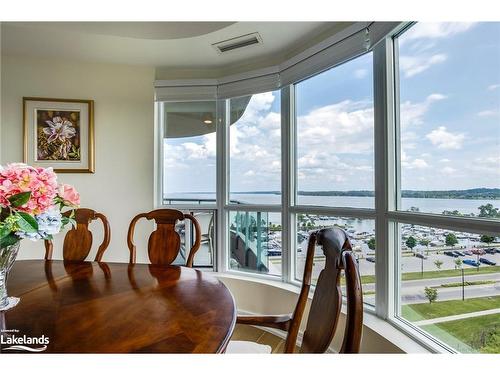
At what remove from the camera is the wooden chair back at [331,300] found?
2.04 feet

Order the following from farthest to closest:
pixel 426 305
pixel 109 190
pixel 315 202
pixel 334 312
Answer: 1. pixel 109 190
2. pixel 315 202
3. pixel 426 305
4. pixel 334 312

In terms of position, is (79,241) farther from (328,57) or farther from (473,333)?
(473,333)

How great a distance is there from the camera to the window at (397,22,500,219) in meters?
1.39

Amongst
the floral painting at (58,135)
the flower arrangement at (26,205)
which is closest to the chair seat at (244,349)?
the flower arrangement at (26,205)

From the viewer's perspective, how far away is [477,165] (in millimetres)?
1441

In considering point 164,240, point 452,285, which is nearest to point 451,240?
point 452,285

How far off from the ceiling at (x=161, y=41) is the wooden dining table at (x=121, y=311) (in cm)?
182

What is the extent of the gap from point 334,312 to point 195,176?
2.61 metres

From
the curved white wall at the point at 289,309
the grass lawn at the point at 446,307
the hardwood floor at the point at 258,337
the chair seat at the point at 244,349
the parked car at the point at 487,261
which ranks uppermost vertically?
the parked car at the point at 487,261

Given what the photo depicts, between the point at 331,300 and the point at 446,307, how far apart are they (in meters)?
1.14

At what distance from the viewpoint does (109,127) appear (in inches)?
121

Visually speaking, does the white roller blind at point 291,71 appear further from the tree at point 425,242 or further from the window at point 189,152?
the tree at point 425,242
